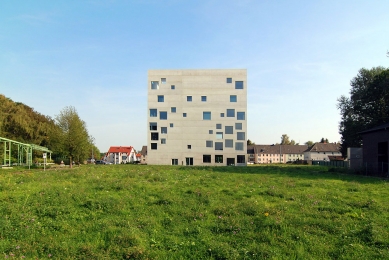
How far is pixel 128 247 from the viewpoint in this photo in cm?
709

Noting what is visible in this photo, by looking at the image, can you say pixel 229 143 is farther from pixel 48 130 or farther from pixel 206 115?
pixel 48 130

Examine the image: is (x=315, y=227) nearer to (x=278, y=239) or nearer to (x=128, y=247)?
(x=278, y=239)

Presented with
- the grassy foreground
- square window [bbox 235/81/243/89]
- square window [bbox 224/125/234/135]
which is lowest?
the grassy foreground

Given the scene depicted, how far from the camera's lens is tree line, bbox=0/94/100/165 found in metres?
49.5

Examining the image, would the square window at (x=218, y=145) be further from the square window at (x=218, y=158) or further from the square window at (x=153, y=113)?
the square window at (x=153, y=113)

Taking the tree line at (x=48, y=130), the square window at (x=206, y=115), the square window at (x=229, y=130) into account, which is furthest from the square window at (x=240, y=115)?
the tree line at (x=48, y=130)

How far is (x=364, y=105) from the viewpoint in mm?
55438

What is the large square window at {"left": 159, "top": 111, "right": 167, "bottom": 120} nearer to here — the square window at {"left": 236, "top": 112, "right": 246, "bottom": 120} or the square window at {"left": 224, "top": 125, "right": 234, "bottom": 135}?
the square window at {"left": 224, "top": 125, "right": 234, "bottom": 135}

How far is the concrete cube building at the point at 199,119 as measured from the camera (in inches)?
2736

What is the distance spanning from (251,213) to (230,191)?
13.2 feet

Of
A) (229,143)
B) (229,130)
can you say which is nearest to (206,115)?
(229,130)

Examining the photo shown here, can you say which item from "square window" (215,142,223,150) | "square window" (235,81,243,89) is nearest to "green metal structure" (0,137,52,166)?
"square window" (215,142,223,150)

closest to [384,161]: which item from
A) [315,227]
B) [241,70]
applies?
[315,227]

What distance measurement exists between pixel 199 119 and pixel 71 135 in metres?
29.9
